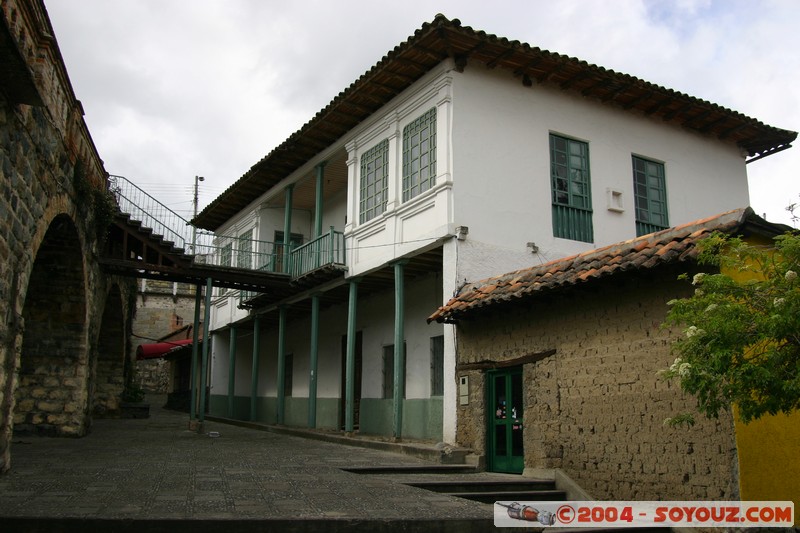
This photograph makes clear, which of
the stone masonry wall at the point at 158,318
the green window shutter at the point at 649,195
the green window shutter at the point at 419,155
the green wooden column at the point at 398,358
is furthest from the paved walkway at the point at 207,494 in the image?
the stone masonry wall at the point at 158,318

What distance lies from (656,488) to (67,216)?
8.76 metres

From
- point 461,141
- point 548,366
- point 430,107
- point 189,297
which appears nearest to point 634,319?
point 548,366

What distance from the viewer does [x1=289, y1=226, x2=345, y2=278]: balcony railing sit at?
50.5 ft

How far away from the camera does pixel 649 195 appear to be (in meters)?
14.5

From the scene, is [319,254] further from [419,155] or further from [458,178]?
[458,178]

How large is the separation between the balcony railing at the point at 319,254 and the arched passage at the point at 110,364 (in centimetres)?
480

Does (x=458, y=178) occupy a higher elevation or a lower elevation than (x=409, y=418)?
higher

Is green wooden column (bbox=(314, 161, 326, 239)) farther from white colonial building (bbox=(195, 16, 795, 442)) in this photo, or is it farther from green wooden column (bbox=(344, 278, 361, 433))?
green wooden column (bbox=(344, 278, 361, 433))

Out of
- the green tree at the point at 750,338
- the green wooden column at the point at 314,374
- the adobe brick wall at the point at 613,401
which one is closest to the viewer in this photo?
the green tree at the point at 750,338

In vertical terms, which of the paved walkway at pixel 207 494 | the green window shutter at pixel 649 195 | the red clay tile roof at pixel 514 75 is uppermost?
the red clay tile roof at pixel 514 75

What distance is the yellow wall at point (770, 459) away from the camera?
7332mm

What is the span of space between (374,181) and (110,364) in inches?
365

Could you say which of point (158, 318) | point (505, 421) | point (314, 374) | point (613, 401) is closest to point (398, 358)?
point (505, 421)

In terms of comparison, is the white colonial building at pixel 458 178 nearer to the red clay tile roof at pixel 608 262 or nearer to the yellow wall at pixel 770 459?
the red clay tile roof at pixel 608 262
